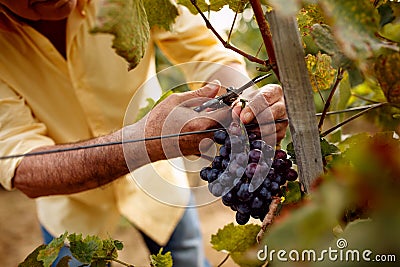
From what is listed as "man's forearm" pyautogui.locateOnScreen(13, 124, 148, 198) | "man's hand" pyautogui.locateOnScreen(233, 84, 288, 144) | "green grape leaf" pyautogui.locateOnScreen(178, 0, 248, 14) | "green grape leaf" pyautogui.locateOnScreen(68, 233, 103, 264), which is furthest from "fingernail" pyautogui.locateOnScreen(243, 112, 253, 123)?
"man's forearm" pyautogui.locateOnScreen(13, 124, 148, 198)

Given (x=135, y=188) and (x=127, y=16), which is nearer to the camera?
(x=127, y=16)

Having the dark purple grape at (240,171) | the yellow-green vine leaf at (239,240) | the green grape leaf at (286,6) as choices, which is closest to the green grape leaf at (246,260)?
the yellow-green vine leaf at (239,240)

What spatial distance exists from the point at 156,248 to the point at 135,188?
0.20 metres

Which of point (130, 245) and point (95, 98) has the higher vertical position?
point (95, 98)

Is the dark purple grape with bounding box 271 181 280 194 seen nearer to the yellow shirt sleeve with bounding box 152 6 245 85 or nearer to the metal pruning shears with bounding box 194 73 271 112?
the metal pruning shears with bounding box 194 73 271 112

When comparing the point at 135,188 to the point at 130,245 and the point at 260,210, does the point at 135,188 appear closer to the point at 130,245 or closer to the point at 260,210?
the point at 260,210

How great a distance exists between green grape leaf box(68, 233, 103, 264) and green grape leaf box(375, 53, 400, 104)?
1.26ft

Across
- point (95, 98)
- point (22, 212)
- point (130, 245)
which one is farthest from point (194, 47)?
point (22, 212)

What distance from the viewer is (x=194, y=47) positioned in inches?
55.7

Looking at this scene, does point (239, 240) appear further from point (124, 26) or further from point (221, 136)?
point (124, 26)

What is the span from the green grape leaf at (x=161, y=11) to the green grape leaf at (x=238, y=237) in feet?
0.90

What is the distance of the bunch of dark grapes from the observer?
540 millimetres

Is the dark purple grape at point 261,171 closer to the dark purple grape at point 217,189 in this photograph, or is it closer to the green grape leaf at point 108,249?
the dark purple grape at point 217,189

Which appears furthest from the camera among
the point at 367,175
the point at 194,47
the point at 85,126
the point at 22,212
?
the point at 22,212
